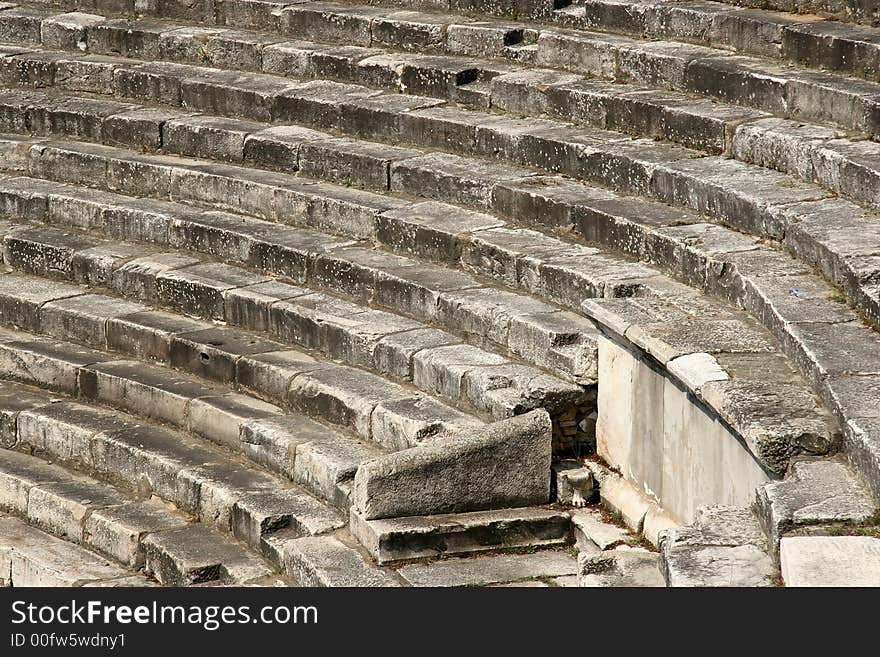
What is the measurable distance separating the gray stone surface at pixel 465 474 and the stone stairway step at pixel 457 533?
0.19ft

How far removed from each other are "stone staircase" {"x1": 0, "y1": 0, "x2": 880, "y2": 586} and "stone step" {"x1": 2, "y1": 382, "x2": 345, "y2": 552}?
0.08 feet

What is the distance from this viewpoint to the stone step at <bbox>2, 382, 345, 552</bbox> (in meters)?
7.66

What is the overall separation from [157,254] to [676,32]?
3690mm

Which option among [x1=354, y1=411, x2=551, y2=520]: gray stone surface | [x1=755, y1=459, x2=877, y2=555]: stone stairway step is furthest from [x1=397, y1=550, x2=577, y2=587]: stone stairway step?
[x1=755, y1=459, x2=877, y2=555]: stone stairway step

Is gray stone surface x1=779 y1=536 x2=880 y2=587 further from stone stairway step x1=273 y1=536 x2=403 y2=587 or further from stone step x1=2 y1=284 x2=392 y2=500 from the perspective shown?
stone step x1=2 y1=284 x2=392 y2=500

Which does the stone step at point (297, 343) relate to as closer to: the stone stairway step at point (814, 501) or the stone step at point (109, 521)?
the stone step at point (109, 521)

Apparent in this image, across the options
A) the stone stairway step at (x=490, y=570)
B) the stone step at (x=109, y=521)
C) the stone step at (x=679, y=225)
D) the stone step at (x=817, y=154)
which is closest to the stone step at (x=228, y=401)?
the stone step at (x=109, y=521)

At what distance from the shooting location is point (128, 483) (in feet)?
28.0

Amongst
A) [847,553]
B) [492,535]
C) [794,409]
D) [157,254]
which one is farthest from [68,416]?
[847,553]

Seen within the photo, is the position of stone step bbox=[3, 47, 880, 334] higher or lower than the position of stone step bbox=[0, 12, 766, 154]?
lower

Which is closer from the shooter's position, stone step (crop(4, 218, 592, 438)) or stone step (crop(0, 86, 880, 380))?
stone step (crop(0, 86, 880, 380))

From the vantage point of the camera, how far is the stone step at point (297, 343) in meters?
7.69

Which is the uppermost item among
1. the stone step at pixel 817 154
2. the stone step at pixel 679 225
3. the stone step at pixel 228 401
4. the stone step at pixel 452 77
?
the stone step at pixel 452 77

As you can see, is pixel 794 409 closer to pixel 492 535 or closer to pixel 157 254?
pixel 492 535
